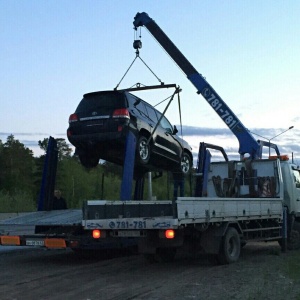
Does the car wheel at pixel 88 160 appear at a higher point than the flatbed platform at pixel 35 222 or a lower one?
higher

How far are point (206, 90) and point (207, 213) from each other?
7060mm

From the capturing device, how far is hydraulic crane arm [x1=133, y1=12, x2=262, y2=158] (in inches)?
638

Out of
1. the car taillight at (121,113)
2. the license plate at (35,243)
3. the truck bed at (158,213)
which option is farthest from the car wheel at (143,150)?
the license plate at (35,243)

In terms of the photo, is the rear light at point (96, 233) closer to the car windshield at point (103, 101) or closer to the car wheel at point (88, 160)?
the car wheel at point (88, 160)

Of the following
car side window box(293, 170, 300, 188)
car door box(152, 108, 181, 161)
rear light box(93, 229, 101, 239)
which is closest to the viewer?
rear light box(93, 229, 101, 239)

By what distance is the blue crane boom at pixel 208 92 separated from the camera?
53.2ft

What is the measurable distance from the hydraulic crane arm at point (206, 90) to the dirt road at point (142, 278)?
3813 millimetres

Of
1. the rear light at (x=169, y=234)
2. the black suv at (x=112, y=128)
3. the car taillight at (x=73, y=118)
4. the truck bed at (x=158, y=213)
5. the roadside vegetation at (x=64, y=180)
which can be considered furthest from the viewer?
the roadside vegetation at (x=64, y=180)

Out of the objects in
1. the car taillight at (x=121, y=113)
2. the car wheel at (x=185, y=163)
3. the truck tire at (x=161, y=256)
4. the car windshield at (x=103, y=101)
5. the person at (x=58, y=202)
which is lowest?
the truck tire at (x=161, y=256)

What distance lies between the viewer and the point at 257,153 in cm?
1605

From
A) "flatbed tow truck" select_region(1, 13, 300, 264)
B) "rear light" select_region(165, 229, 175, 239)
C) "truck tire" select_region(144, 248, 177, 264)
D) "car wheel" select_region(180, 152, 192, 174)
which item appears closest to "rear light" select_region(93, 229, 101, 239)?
"flatbed tow truck" select_region(1, 13, 300, 264)

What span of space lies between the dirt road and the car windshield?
342cm

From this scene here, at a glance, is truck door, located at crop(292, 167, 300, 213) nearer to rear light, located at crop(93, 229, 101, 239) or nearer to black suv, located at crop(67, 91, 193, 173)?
black suv, located at crop(67, 91, 193, 173)

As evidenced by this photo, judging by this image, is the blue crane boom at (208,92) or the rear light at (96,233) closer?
the rear light at (96,233)
